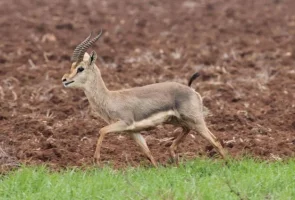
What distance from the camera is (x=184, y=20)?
23.4 metres

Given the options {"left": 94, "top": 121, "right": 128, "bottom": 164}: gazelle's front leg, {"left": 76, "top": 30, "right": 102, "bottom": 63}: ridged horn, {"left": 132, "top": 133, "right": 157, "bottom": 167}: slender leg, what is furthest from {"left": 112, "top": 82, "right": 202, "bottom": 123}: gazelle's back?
{"left": 76, "top": 30, "right": 102, "bottom": 63}: ridged horn

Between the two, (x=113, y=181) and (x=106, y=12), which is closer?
(x=113, y=181)

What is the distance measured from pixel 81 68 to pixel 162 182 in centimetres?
215

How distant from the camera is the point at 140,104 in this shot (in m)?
11.3

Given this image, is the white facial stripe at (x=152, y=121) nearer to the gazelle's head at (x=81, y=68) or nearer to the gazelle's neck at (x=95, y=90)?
the gazelle's neck at (x=95, y=90)

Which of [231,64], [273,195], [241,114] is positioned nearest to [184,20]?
[231,64]

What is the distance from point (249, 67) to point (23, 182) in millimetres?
8074

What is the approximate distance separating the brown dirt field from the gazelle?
0.51 metres

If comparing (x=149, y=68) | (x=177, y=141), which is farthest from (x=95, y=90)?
(x=149, y=68)

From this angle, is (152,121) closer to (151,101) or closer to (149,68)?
(151,101)

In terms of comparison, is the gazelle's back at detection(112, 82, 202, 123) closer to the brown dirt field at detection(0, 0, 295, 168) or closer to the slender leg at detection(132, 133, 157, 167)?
the slender leg at detection(132, 133, 157, 167)

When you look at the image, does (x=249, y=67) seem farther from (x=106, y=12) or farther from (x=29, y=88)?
(x=106, y=12)

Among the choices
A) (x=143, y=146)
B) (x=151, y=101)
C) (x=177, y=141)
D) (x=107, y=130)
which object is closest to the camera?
(x=107, y=130)

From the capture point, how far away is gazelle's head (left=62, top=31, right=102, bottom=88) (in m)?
11.4
